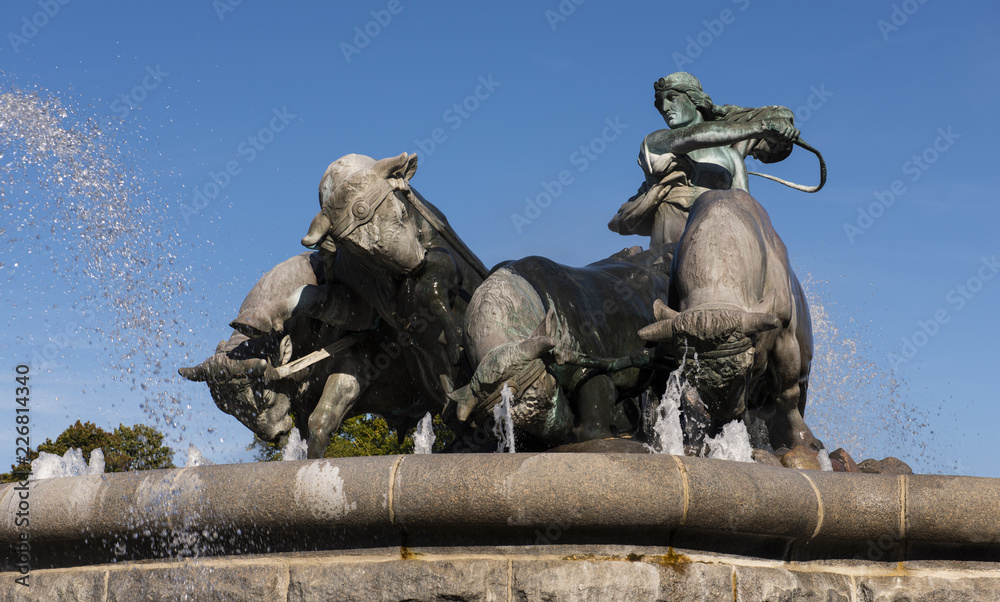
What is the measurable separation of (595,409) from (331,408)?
1.84m

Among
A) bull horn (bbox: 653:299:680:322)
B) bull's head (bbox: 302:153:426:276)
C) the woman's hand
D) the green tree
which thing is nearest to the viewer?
bull horn (bbox: 653:299:680:322)

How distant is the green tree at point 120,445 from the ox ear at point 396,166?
11871 mm

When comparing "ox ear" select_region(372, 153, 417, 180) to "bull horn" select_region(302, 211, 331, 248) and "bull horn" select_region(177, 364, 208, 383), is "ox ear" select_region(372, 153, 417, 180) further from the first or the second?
"bull horn" select_region(177, 364, 208, 383)

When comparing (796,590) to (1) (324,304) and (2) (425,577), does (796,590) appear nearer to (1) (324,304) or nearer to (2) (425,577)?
(2) (425,577)

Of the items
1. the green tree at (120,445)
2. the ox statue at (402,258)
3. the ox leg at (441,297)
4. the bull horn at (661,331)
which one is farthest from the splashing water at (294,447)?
the green tree at (120,445)

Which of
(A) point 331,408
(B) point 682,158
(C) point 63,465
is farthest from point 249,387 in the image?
(B) point 682,158

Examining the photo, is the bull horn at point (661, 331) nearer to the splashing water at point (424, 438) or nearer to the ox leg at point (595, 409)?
the ox leg at point (595, 409)

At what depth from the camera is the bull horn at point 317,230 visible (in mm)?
5836

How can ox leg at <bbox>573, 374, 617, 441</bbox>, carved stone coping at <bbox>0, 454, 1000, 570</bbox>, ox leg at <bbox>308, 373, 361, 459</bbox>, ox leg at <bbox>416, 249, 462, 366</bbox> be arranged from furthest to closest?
1. ox leg at <bbox>308, 373, 361, 459</bbox>
2. ox leg at <bbox>416, 249, 462, 366</bbox>
3. ox leg at <bbox>573, 374, 617, 441</bbox>
4. carved stone coping at <bbox>0, 454, 1000, 570</bbox>

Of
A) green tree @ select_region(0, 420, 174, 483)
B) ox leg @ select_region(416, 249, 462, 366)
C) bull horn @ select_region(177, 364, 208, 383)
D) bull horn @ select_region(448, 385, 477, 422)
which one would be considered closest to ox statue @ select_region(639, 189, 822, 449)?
bull horn @ select_region(448, 385, 477, 422)

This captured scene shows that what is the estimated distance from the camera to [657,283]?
7012 mm

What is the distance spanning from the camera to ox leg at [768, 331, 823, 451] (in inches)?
235

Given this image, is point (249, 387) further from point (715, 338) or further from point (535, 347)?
point (715, 338)

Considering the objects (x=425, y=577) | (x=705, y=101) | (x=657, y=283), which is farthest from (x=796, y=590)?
(x=705, y=101)
